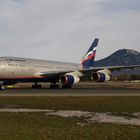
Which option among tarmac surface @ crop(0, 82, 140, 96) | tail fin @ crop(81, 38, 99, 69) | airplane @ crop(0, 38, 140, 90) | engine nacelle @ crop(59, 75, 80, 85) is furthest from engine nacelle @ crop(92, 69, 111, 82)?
tail fin @ crop(81, 38, 99, 69)

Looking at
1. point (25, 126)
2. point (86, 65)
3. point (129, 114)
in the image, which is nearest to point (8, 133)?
point (25, 126)

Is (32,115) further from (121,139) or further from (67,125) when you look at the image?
(121,139)

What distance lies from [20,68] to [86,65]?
17.8m

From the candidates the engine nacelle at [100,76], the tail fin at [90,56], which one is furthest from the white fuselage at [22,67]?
the tail fin at [90,56]

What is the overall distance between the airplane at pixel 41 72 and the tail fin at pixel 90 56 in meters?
6.77

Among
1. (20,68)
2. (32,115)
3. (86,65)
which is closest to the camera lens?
(32,115)

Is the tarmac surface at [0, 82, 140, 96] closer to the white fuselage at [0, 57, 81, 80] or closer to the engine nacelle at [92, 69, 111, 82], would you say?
the white fuselage at [0, 57, 81, 80]

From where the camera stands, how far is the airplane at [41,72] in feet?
157

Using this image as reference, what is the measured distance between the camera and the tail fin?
6367 centimetres

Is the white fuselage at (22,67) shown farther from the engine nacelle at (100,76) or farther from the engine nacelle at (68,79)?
the engine nacelle at (100,76)

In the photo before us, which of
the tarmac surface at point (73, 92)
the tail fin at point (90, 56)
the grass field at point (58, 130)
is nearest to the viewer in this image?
the grass field at point (58, 130)

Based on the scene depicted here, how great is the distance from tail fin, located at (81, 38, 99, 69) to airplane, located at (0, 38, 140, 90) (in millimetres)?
6769

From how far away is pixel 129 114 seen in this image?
742 inches

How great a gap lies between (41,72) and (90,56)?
15860 millimetres
